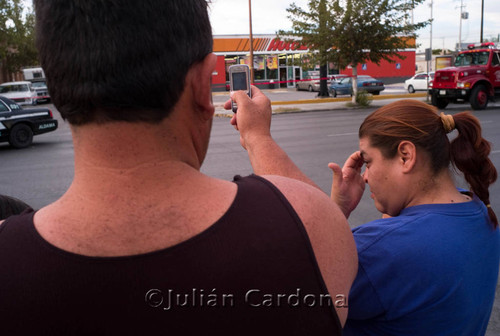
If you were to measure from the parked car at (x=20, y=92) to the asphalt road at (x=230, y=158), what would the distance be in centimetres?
1632

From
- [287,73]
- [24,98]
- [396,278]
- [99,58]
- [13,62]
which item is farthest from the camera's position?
[287,73]

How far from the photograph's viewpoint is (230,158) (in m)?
9.47

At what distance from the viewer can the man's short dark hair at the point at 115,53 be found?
0.90 m

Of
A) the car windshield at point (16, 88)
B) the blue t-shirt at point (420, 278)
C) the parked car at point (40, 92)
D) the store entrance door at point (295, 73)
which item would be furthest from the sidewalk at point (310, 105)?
the blue t-shirt at point (420, 278)

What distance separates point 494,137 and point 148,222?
1211 centimetres

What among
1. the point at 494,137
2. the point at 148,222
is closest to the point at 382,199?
the point at 148,222

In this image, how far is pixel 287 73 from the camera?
43.4m

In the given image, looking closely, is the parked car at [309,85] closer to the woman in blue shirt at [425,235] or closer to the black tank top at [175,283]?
the woman in blue shirt at [425,235]

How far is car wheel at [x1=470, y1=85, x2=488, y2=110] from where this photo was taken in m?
18.7

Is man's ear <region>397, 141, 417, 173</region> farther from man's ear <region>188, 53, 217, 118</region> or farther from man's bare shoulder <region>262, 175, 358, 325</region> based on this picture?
man's ear <region>188, 53, 217, 118</region>

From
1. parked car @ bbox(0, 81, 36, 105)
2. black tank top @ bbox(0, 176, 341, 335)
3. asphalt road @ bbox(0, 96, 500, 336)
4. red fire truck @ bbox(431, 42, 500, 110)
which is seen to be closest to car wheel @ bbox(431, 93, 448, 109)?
red fire truck @ bbox(431, 42, 500, 110)

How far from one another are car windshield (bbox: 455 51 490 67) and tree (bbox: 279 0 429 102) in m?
2.35

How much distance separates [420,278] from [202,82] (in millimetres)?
896

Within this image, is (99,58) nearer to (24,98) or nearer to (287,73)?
(24,98)
